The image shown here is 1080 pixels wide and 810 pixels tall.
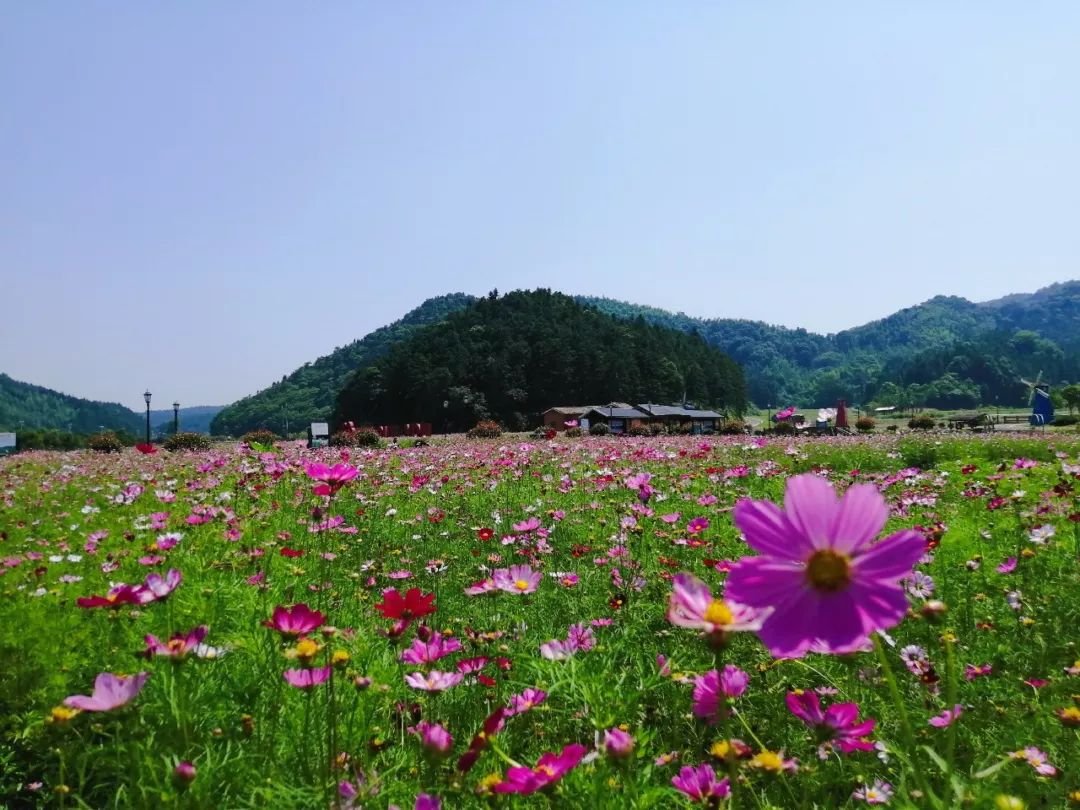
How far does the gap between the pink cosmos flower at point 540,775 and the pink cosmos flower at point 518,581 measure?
72 centimetres

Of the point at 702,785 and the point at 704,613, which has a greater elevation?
the point at 704,613

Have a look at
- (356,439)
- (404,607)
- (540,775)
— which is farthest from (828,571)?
(356,439)

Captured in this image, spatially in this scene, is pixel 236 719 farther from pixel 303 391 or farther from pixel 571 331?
pixel 303 391

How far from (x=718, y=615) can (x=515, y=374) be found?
199 ft

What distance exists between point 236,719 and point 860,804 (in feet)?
5.22

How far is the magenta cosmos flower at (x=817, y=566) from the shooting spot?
0.66 m

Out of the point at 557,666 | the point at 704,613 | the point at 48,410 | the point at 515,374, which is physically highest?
→ the point at 48,410

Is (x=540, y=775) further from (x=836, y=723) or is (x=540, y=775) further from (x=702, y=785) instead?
(x=836, y=723)

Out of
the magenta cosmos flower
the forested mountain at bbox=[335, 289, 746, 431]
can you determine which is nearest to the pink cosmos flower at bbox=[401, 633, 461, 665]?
the magenta cosmos flower

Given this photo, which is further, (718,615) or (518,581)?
(518,581)

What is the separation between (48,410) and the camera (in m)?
177

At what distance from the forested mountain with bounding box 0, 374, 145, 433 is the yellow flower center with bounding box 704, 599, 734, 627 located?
194 m

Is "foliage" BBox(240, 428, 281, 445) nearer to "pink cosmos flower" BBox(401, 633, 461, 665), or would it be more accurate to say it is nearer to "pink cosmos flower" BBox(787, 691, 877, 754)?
"pink cosmos flower" BBox(401, 633, 461, 665)

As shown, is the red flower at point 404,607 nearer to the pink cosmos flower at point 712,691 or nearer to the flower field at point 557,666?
the flower field at point 557,666
